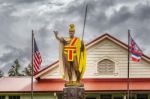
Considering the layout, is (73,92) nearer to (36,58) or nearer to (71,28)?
(71,28)

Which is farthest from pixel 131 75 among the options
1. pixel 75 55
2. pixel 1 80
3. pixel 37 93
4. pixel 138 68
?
pixel 75 55

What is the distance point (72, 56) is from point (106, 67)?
13716mm

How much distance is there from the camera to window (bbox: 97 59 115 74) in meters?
44.2

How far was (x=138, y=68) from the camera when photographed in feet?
145

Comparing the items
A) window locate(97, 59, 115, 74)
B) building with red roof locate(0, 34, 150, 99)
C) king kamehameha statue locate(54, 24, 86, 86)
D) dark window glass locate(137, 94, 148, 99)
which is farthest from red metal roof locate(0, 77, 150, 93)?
king kamehameha statue locate(54, 24, 86, 86)

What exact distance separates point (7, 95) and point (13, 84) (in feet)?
7.22

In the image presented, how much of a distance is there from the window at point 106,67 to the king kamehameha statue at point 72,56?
13197mm

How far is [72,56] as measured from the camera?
3073cm

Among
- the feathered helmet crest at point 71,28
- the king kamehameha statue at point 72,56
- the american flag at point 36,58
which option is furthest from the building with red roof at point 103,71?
the feathered helmet crest at point 71,28

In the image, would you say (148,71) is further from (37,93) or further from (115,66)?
(37,93)

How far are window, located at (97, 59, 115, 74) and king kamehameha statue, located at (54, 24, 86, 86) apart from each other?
520 inches

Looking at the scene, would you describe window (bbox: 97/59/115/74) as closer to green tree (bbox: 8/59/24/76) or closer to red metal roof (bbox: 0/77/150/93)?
red metal roof (bbox: 0/77/150/93)

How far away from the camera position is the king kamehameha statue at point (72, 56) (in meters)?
30.8

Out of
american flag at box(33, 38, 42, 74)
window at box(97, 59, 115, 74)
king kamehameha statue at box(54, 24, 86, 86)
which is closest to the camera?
king kamehameha statue at box(54, 24, 86, 86)
